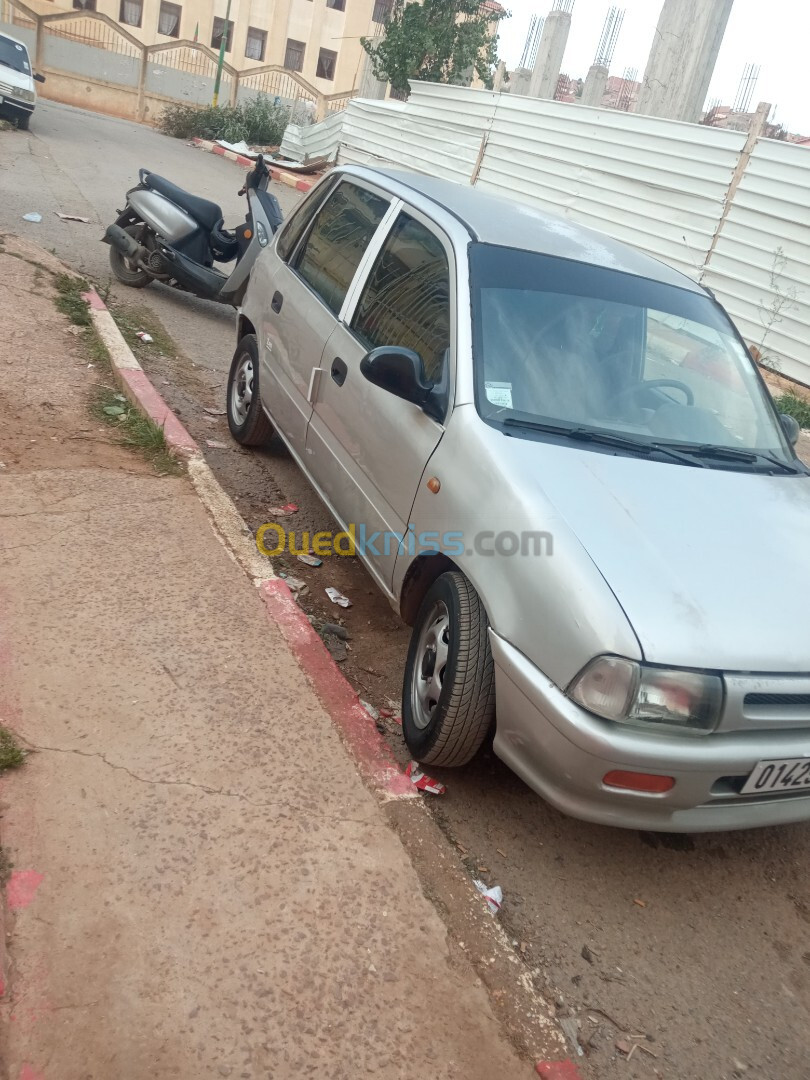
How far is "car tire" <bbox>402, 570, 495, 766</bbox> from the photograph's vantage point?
9.46 feet

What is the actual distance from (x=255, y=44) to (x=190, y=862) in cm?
5307

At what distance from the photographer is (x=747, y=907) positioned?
2.98 metres

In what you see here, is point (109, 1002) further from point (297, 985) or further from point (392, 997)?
point (392, 997)

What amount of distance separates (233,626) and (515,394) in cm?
150

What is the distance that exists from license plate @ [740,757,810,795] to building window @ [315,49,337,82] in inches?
2127

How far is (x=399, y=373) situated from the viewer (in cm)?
334

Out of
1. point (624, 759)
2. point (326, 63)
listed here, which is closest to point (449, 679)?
point (624, 759)

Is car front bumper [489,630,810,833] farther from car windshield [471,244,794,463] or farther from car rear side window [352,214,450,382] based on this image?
car rear side window [352,214,450,382]

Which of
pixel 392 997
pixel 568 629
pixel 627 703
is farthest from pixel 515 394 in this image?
pixel 392 997

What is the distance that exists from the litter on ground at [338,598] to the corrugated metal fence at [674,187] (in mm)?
7769

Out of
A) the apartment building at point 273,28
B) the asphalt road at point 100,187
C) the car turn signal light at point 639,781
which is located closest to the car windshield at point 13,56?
the asphalt road at point 100,187

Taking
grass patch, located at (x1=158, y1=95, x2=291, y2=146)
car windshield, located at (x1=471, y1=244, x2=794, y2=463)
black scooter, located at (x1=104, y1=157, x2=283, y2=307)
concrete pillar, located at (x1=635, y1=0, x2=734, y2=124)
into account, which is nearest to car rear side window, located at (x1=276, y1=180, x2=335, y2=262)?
car windshield, located at (x1=471, y1=244, x2=794, y2=463)

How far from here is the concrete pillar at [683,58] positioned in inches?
457

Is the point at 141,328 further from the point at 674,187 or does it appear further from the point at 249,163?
the point at 249,163
